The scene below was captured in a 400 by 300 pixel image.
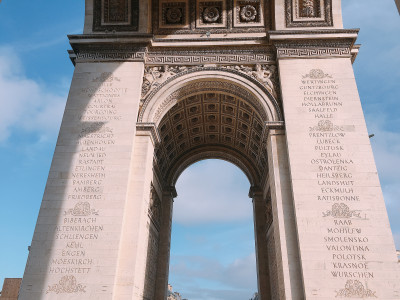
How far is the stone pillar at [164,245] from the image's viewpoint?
18.2m

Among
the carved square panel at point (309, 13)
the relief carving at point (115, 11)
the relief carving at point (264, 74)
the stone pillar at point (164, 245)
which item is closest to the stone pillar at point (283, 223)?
the relief carving at point (264, 74)

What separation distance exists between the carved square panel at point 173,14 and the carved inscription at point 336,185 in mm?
6812

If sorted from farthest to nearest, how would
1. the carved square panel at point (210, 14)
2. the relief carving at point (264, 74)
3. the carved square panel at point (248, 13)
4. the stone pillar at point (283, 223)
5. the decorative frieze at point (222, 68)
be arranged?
the carved square panel at point (210, 14)
the carved square panel at point (248, 13)
the decorative frieze at point (222, 68)
the relief carving at point (264, 74)
the stone pillar at point (283, 223)

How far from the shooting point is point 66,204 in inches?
509

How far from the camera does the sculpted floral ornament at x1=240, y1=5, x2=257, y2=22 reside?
16750mm

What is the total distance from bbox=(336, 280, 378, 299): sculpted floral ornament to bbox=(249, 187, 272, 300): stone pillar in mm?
7416

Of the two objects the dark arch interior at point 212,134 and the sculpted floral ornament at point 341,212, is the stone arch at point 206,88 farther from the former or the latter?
the sculpted floral ornament at point 341,212

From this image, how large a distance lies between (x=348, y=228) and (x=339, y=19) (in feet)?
33.3

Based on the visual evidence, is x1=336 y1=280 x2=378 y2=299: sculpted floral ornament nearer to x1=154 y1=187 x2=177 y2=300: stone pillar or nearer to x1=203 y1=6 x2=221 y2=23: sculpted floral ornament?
x1=154 y1=187 x2=177 y2=300: stone pillar

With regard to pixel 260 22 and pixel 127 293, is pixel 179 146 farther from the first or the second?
pixel 127 293

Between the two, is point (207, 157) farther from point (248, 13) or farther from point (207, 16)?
point (248, 13)

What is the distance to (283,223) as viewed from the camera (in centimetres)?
1252

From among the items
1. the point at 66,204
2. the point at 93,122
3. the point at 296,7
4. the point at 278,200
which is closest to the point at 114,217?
the point at 66,204

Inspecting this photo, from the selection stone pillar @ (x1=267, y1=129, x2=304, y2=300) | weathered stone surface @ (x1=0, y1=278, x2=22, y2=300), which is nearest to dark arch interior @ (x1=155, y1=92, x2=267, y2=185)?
stone pillar @ (x1=267, y1=129, x2=304, y2=300)
